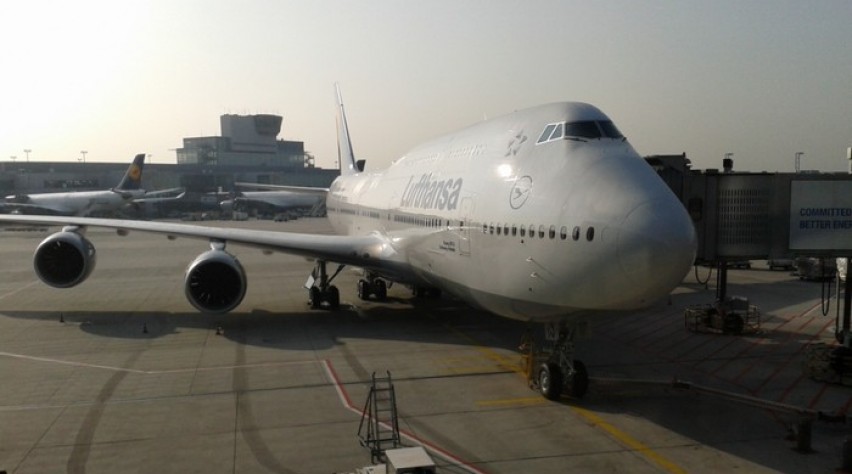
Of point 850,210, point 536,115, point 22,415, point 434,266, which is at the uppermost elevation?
point 536,115

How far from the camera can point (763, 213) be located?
15242 mm

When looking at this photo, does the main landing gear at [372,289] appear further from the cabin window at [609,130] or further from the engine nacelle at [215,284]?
the cabin window at [609,130]

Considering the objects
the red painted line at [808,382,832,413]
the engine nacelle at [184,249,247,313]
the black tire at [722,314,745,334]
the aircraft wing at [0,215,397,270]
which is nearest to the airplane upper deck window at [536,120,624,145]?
the red painted line at [808,382,832,413]

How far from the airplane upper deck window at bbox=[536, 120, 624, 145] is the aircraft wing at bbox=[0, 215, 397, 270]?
800 cm

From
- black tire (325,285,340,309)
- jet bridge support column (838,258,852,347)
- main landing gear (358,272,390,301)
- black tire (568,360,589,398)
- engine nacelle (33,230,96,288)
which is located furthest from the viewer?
main landing gear (358,272,390,301)

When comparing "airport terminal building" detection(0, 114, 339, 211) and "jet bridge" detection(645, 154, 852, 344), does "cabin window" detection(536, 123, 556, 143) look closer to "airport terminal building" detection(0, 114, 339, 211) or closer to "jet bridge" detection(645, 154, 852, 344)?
"jet bridge" detection(645, 154, 852, 344)

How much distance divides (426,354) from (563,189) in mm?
7175

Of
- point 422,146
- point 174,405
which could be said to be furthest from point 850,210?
point 174,405

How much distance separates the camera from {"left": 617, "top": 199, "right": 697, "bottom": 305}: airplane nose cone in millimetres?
9406

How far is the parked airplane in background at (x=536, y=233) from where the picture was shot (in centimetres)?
976

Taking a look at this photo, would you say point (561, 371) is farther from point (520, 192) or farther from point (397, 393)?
point (520, 192)

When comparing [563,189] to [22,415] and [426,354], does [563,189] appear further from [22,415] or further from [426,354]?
[22,415]

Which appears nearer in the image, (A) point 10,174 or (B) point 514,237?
(B) point 514,237

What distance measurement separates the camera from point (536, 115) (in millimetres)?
13453
